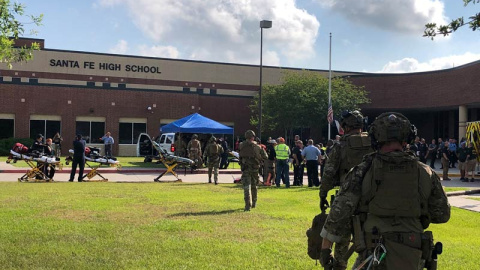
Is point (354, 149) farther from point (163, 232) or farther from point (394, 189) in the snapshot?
point (163, 232)

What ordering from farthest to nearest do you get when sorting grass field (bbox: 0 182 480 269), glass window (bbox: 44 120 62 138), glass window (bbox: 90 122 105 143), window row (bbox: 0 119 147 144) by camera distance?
glass window (bbox: 90 122 105 143) → glass window (bbox: 44 120 62 138) → window row (bbox: 0 119 147 144) → grass field (bbox: 0 182 480 269)

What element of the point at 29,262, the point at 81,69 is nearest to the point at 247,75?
the point at 81,69

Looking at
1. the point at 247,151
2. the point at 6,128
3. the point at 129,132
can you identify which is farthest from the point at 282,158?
the point at 6,128

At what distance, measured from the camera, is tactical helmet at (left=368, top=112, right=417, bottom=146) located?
3670 mm

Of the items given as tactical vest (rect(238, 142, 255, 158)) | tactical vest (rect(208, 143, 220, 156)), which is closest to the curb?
tactical vest (rect(238, 142, 255, 158))

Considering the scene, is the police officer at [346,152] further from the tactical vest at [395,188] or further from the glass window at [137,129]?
the glass window at [137,129]

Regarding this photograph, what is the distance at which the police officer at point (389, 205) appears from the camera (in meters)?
3.48

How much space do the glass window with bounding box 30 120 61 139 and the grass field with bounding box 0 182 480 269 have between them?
2633cm

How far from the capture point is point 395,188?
3.55 m

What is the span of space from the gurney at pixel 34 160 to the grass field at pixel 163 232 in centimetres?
380

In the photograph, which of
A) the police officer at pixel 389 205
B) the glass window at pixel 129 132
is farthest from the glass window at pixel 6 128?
the police officer at pixel 389 205

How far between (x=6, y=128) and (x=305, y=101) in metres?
23.7

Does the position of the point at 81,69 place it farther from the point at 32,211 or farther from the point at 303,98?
the point at 32,211

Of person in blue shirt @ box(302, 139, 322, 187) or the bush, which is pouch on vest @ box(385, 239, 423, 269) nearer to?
person in blue shirt @ box(302, 139, 322, 187)
